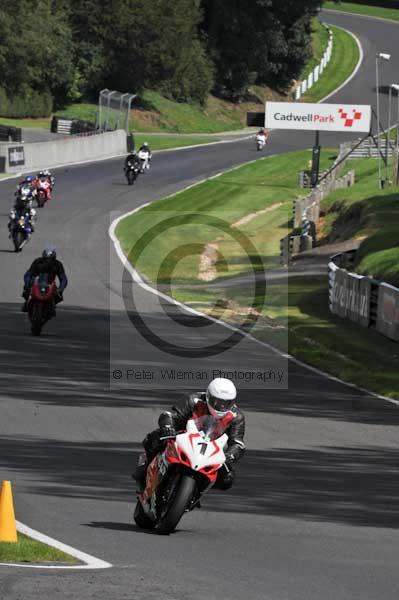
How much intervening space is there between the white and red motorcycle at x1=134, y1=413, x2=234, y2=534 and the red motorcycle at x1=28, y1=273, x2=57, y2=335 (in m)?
13.4

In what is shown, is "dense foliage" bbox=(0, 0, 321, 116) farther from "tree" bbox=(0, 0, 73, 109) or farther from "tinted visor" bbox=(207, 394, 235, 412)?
"tinted visor" bbox=(207, 394, 235, 412)

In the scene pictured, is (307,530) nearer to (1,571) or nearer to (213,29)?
(1,571)

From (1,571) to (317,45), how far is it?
117 meters

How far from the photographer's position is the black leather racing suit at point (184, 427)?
11422 mm

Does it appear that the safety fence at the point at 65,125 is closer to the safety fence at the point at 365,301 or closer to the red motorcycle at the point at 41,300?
the safety fence at the point at 365,301

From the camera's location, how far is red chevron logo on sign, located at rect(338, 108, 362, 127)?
68562mm

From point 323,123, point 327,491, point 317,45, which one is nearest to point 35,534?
point 327,491

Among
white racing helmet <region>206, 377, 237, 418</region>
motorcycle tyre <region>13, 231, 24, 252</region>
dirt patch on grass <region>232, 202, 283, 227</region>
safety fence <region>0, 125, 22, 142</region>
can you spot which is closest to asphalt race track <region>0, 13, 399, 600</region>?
white racing helmet <region>206, 377, 237, 418</region>

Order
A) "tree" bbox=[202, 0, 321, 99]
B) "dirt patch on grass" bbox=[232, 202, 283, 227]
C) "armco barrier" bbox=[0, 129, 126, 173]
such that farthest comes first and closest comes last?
"tree" bbox=[202, 0, 321, 99] < "armco barrier" bbox=[0, 129, 126, 173] < "dirt patch on grass" bbox=[232, 202, 283, 227]

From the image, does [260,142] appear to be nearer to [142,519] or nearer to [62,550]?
[142,519]

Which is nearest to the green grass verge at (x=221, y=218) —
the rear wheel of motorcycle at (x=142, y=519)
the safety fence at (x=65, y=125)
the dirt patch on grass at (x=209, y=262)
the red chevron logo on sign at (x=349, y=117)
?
the dirt patch on grass at (x=209, y=262)

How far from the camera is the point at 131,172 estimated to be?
2388 inches

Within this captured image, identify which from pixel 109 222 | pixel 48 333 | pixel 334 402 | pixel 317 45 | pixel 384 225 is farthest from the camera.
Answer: pixel 317 45

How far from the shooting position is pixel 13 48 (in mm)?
87438
